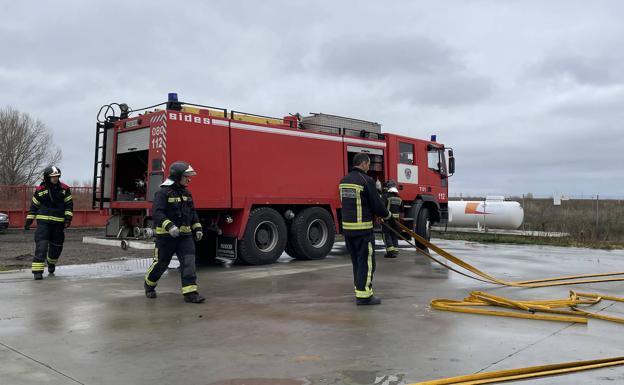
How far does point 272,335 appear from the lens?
192 inches

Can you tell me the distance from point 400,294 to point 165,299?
308 centimetres

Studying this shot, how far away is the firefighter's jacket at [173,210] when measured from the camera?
6.49 meters

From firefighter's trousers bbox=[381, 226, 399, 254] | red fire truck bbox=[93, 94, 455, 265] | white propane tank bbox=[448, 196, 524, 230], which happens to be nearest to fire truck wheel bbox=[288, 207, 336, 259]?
red fire truck bbox=[93, 94, 455, 265]

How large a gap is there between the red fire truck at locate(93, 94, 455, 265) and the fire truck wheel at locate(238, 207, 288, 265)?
19mm

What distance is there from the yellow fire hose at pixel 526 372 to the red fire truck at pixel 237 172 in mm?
6155

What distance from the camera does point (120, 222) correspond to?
30.6 feet

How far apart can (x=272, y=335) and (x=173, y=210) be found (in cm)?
251

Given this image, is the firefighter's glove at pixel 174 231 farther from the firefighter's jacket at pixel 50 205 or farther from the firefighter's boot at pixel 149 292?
the firefighter's jacket at pixel 50 205

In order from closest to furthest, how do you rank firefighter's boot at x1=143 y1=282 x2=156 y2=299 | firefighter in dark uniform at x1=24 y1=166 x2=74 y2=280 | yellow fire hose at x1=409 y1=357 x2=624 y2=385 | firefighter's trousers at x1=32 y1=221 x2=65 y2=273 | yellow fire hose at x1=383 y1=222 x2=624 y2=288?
yellow fire hose at x1=409 y1=357 x2=624 y2=385, firefighter's boot at x1=143 y1=282 x2=156 y2=299, yellow fire hose at x1=383 y1=222 x2=624 y2=288, firefighter's trousers at x1=32 y1=221 x2=65 y2=273, firefighter in dark uniform at x1=24 y1=166 x2=74 y2=280

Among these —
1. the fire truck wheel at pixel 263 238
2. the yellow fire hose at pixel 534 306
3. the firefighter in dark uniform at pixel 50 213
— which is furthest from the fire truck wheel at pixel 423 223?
the firefighter in dark uniform at pixel 50 213

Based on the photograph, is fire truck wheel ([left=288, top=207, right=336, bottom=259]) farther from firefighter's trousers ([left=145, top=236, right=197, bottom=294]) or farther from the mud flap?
firefighter's trousers ([left=145, top=236, right=197, bottom=294])

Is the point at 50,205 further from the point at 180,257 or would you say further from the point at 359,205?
the point at 359,205

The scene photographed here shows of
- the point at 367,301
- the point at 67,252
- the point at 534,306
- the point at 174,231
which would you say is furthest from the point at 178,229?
the point at 67,252

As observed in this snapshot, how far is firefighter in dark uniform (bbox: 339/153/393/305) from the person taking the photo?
244 inches
